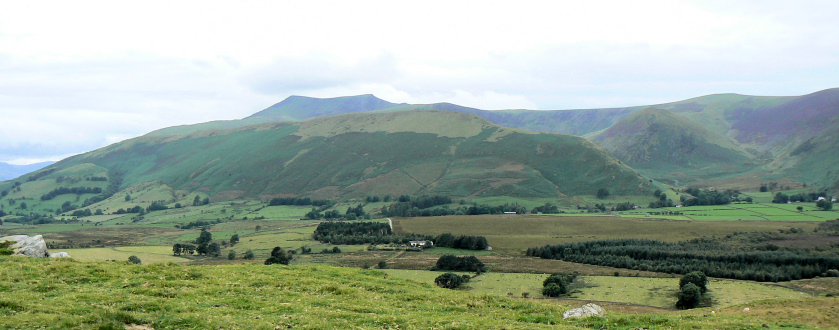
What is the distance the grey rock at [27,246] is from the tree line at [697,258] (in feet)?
232

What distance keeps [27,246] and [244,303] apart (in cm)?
2220

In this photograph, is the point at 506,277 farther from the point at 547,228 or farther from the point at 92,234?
the point at 92,234

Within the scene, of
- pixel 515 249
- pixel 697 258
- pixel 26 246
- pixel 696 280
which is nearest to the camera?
pixel 26 246

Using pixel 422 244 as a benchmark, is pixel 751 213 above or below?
below

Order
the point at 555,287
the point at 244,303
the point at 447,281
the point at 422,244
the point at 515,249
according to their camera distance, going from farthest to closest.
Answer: the point at 422,244
the point at 515,249
the point at 447,281
the point at 555,287
the point at 244,303

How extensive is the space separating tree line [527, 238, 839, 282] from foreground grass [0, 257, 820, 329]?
53.2 meters

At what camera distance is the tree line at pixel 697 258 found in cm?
6700

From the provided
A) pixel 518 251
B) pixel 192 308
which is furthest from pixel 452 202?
pixel 192 308

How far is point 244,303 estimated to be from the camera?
21688mm

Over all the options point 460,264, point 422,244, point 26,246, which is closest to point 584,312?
point 26,246

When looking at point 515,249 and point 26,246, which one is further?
point 515,249

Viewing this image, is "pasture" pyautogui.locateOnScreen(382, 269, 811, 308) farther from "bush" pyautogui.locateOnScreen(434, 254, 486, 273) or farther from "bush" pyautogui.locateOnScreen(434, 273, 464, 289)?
"bush" pyautogui.locateOnScreen(434, 254, 486, 273)

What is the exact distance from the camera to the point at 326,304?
2239 cm

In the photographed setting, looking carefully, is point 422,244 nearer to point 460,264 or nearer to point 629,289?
point 460,264
